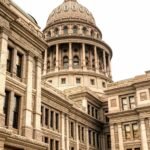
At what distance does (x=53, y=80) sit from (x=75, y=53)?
9905 millimetres

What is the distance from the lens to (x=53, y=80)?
7512 cm

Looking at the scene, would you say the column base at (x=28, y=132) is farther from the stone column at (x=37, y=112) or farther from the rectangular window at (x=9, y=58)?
the rectangular window at (x=9, y=58)

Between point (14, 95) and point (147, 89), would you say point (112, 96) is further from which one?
point (14, 95)

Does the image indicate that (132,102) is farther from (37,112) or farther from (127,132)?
(37,112)

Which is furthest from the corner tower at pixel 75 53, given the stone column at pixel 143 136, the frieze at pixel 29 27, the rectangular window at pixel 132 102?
the frieze at pixel 29 27

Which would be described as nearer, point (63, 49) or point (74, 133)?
point (74, 133)

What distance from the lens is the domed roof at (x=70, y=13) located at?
86.4 m

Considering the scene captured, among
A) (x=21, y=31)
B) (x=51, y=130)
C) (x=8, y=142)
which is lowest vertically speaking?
(x=8, y=142)

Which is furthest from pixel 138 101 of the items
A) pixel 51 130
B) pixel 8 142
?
pixel 8 142

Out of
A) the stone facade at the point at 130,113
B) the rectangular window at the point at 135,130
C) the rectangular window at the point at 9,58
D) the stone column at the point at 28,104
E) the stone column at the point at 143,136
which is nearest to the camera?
the stone column at the point at 28,104

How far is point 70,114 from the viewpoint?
4731 cm

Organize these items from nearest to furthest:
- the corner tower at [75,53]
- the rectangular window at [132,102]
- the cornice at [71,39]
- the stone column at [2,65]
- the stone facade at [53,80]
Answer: the stone column at [2,65] < the stone facade at [53,80] < the rectangular window at [132,102] < the corner tower at [75,53] < the cornice at [71,39]

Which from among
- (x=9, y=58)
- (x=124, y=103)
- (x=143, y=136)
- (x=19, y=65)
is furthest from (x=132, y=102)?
(x=9, y=58)

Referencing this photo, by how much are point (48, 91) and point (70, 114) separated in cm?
836
